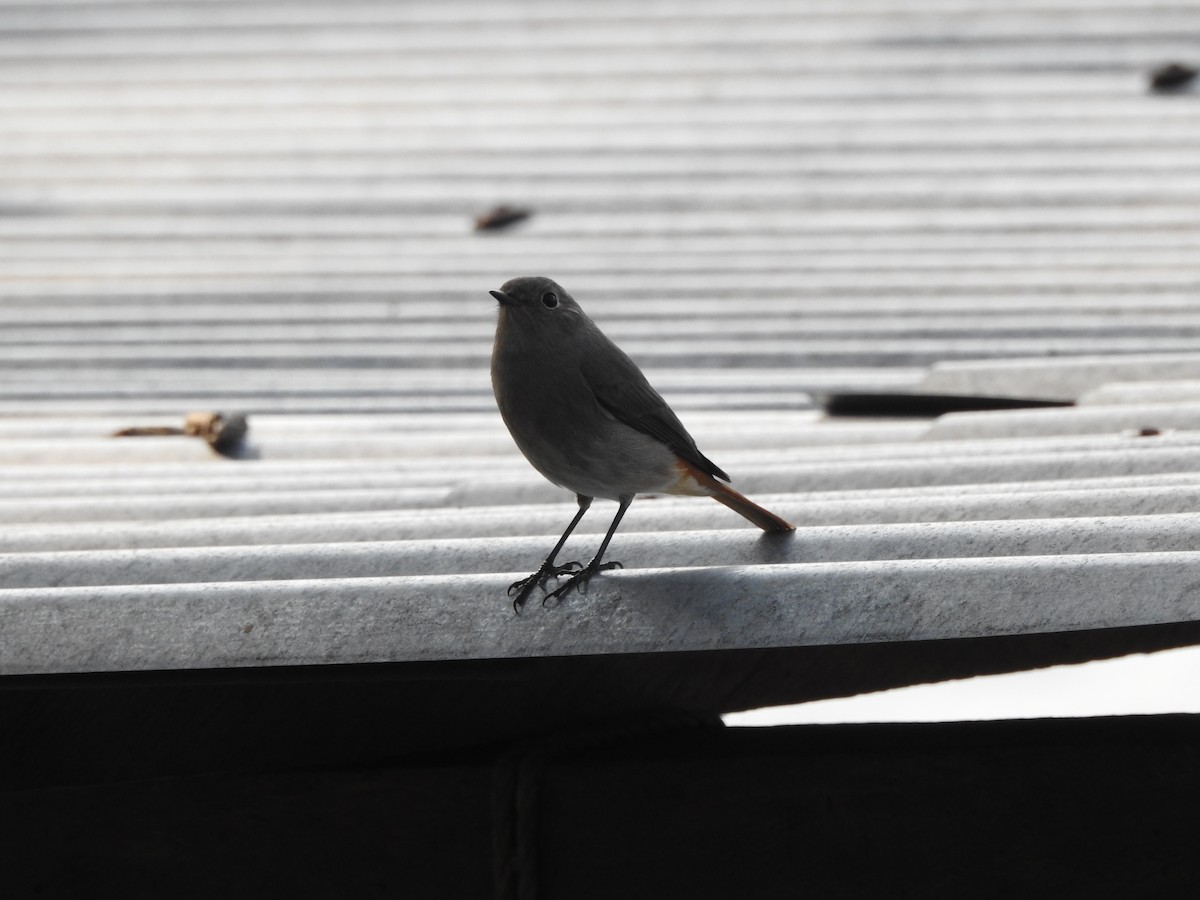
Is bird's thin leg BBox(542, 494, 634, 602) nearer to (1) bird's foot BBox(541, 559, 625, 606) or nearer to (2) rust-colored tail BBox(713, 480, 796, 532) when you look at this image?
(1) bird's foot BBox(541, 559, 625, 606)

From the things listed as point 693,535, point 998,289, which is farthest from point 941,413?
point 693,535

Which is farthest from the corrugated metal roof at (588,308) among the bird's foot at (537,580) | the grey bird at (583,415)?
the grey bird at (583,415)

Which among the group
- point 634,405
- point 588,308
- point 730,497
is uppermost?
point 634,405

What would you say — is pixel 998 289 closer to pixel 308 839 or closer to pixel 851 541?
pixel 851 541

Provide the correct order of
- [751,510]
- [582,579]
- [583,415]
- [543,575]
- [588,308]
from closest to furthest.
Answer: [582,579] < [543,575] < [751,510] < [583,415] < [588,308]

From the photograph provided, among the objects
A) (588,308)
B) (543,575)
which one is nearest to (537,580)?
(543,575)

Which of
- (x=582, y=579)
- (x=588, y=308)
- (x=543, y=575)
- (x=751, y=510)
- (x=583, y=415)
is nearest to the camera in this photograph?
(x=582, y=579)

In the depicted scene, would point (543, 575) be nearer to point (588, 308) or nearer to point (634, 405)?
point (634, 405)

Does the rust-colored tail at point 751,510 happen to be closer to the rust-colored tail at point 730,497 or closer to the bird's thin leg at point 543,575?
the rust-colored tail at point 730,497
